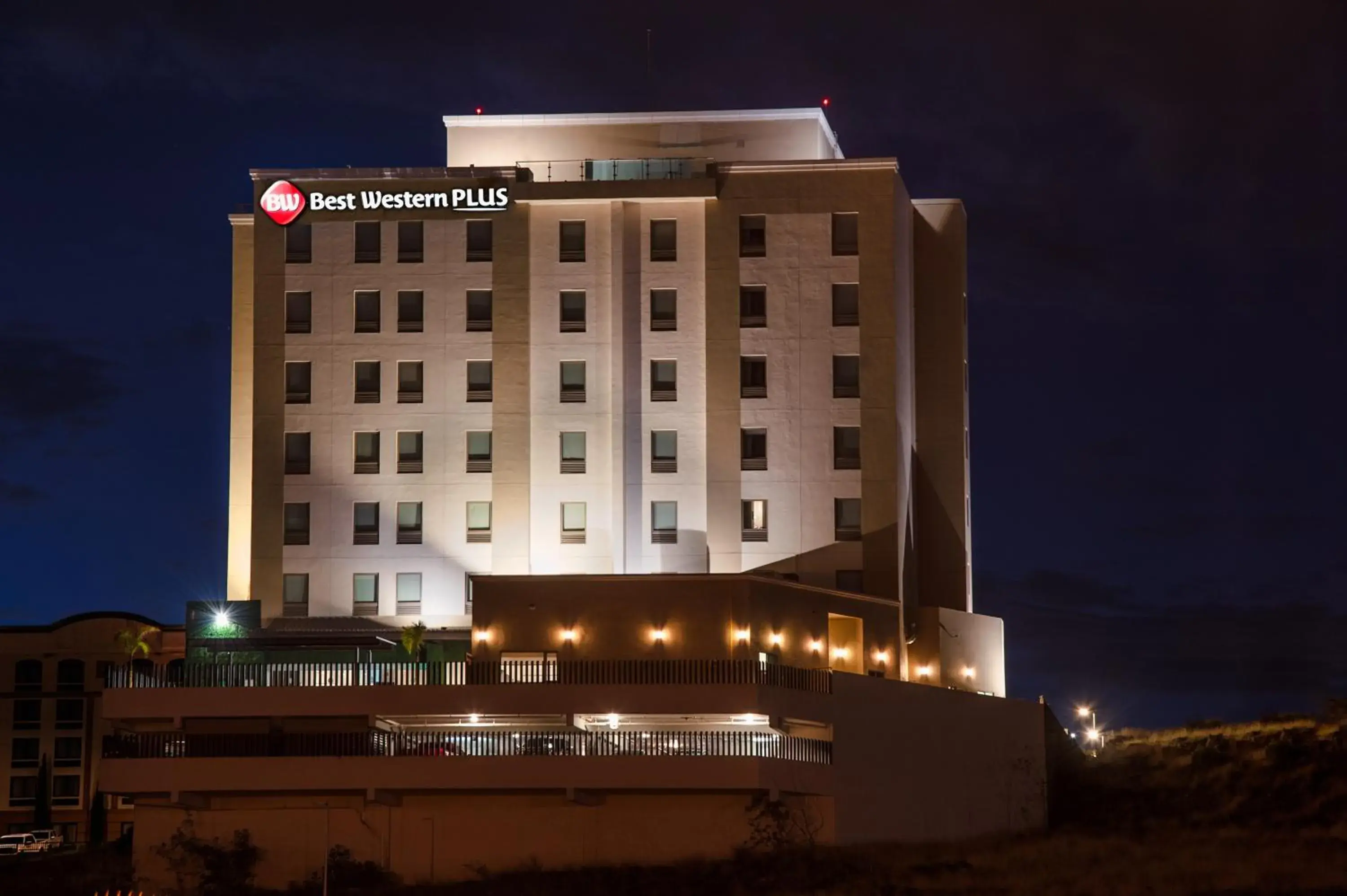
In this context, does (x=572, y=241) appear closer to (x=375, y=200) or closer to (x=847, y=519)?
(x=375, y=200)

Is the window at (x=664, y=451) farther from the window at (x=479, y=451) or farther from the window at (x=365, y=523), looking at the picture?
the window at (x=365, y=523)

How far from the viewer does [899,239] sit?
73000 millimetres

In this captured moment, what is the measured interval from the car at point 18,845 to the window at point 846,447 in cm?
3941

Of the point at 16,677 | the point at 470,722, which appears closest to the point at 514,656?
the point at 470,722

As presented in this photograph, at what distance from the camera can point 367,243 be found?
7269 cm

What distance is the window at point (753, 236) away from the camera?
71.6 m

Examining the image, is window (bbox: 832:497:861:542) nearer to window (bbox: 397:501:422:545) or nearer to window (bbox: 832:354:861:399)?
window (bbox: 832:354:861:399)

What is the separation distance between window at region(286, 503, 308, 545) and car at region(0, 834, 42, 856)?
23.8 m

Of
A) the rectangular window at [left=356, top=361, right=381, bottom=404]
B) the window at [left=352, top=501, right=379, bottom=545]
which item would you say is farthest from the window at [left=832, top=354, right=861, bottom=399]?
the window at [left=352, top=501, right=379, bottom=545]

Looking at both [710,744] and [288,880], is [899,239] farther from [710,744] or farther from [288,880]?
[288,880]

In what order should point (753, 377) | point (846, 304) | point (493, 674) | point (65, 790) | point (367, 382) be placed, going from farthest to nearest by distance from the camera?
point (65, 790)
point (367, 382)
point (846, 304)
point (753, 377)
point (493, 674)

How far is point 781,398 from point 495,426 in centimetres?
993

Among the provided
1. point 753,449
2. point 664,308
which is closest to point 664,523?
point 753,449

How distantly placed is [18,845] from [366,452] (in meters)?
29.7
